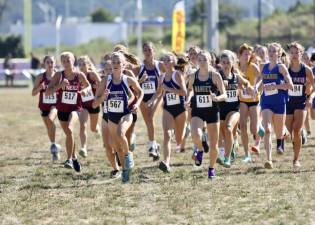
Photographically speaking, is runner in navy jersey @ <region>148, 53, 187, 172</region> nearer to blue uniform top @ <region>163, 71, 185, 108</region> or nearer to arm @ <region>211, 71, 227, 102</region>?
blue uniform top @ <region>163, 71, 185, 108</region>

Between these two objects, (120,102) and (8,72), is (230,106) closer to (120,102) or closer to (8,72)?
(120,102)

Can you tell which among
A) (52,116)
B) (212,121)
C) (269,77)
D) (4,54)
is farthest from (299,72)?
(4,54)

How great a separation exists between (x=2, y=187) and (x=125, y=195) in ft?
6.45

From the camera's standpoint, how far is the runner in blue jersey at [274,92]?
538 inches

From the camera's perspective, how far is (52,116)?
51.4 feet

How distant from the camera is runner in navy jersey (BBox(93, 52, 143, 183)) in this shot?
12.6 m

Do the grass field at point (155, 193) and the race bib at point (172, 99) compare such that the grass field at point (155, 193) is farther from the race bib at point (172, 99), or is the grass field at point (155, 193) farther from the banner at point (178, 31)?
the banner at point (178, 31)

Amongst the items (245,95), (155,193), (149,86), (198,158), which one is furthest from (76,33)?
(155,193)

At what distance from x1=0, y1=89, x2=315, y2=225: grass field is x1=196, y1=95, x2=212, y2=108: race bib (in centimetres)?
104

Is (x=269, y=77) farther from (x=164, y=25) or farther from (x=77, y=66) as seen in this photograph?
(x=164, y=25)

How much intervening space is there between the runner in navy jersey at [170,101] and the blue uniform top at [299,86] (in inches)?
65.0

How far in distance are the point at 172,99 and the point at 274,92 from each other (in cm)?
158

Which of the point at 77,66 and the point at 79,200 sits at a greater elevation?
the point at 77,66

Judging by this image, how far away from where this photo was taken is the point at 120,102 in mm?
12641
